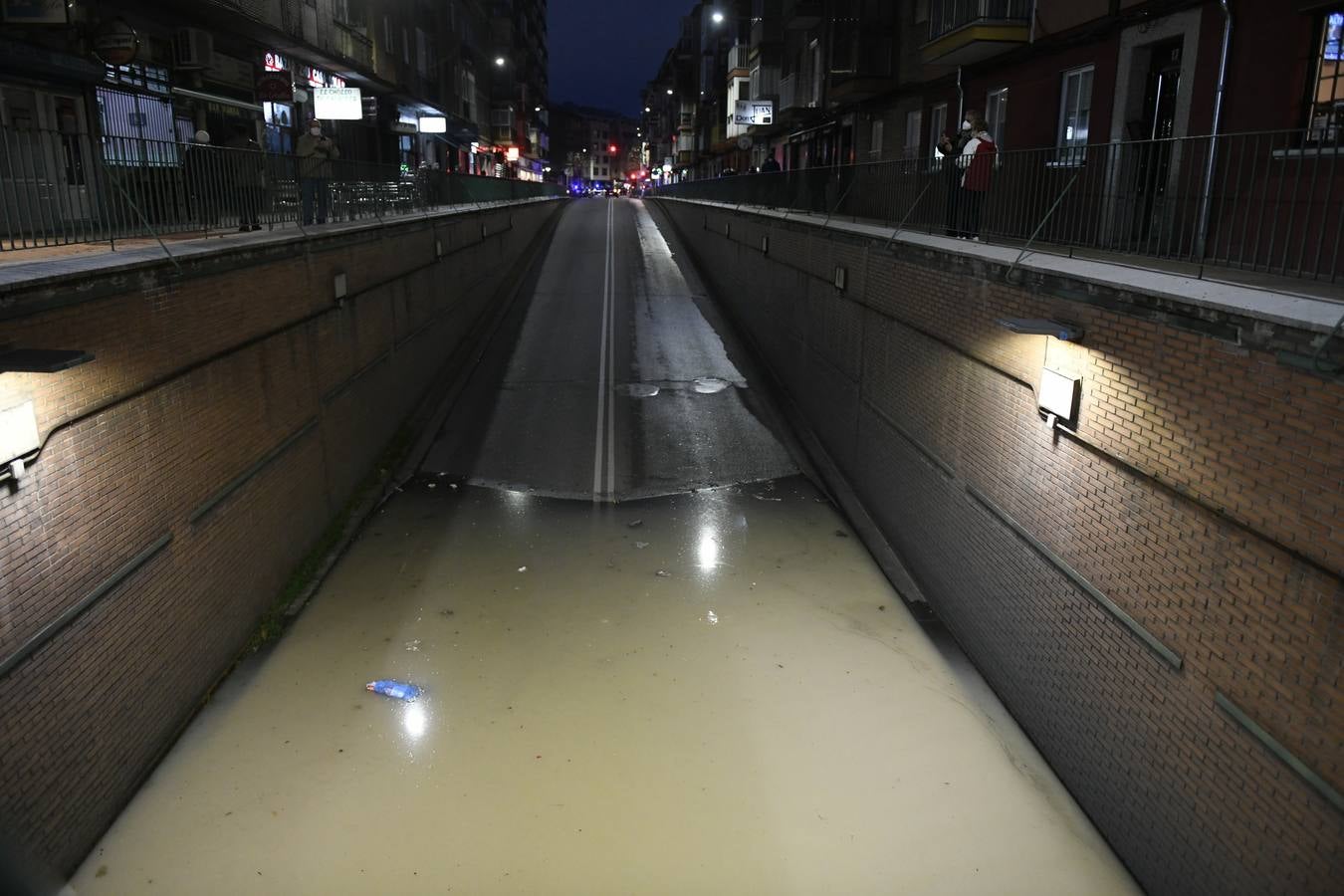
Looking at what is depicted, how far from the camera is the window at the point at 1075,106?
15.0m

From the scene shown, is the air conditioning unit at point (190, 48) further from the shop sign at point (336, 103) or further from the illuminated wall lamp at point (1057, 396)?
the illuminated wall lamp at point (1057, 396)

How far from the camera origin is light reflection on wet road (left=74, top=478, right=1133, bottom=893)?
264 inches

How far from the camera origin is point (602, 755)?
26.4 ft

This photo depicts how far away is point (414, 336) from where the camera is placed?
18.3 metres


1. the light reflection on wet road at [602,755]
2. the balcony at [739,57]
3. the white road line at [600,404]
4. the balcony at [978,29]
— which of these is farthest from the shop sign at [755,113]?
the light reflection on wet road at [602,755]

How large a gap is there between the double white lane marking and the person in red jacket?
6.44 m

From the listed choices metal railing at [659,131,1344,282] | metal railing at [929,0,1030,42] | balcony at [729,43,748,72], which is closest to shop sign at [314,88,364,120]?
metal railing at [659,131,1344,282]

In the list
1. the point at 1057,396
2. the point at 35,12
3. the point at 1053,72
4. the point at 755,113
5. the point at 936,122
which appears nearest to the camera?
the point at 1057,396

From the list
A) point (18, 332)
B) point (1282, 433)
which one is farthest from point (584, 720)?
point (1282, 433)

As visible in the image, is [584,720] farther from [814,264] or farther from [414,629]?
[814,264]

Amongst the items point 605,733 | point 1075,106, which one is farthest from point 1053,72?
point 605,733

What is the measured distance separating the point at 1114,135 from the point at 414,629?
40.1 feet

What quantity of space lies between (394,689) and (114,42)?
12.0 meters

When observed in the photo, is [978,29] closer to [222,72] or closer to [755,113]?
[222,72]
